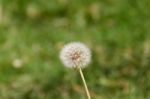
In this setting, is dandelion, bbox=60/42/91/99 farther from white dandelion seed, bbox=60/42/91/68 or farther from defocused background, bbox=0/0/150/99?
defocused background, bbox=0/0/150/99

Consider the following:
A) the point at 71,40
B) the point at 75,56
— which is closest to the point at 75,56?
the point at 75,56

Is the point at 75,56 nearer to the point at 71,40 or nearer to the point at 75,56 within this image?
the point at 75,56

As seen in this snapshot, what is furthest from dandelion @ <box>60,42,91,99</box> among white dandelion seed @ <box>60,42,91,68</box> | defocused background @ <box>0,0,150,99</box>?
defocused background @ <box>0,0,150,99</box>

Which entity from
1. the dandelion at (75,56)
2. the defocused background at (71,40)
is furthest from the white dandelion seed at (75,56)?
the defocused background at (71,40)

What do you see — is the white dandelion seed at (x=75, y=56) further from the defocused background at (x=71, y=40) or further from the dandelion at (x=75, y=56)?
the defocused background at (x=71, y=40)

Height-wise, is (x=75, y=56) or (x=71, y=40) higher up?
(x=71, y=40)

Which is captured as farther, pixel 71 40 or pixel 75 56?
pixel 71 40
